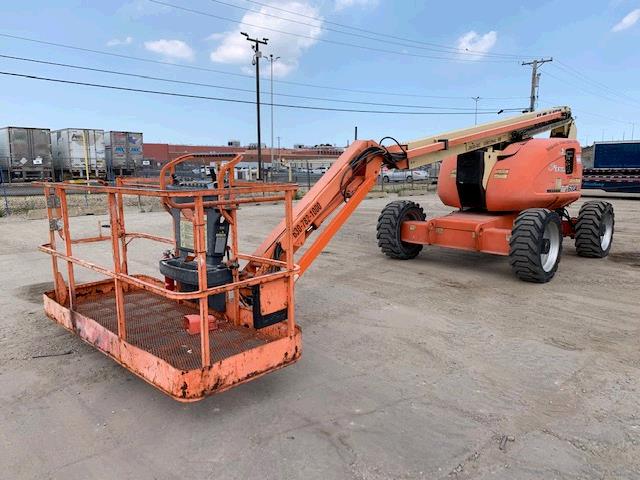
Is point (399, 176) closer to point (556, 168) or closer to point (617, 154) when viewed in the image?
point (617, 154)

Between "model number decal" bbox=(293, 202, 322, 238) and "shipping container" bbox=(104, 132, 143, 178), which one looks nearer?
"model number decal" bbox=(293, 202, 322, 238)

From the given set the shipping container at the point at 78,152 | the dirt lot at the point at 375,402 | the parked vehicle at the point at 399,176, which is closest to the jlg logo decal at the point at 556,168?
the dirt lot at the point at 375,402

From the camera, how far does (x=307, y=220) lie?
5.43 m

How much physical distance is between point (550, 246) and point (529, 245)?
1089 mm

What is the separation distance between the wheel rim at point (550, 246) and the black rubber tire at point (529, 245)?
0.31 m

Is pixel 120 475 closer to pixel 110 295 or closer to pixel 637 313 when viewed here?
pixel 110 295

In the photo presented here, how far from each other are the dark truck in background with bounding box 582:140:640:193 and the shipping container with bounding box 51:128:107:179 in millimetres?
26207

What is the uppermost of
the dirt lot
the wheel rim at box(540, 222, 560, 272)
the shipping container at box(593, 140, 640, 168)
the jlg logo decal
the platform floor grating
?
the shipping container at box(593, 140, 640, 168)

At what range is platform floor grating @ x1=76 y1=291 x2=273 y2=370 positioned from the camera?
410 centimetres

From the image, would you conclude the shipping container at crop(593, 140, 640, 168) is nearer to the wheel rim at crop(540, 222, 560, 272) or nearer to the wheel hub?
the wheel rim at crop(540, 222, 560, 272)

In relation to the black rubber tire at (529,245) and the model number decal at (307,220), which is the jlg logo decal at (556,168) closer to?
the black rubber tire at (529,245)

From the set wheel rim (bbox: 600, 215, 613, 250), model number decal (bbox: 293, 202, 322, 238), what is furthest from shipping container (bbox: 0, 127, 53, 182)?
wheel rim (bbox: 600, 215, 613, 250)

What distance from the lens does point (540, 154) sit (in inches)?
323

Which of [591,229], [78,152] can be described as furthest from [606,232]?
[78,152]
